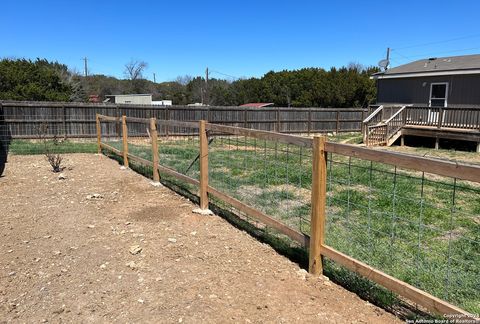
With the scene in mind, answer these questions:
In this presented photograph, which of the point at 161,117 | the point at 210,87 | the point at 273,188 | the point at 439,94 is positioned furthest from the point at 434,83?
the point at 210,87

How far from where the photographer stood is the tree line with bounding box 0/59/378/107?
27312 millimetres

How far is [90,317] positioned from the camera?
9.38 ft

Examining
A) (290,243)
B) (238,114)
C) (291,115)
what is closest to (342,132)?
(291,115)

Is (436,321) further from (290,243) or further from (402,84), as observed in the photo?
(402,84)

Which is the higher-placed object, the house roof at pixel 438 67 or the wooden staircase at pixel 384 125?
the house roof at pixel 438 67

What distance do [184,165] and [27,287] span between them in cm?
509

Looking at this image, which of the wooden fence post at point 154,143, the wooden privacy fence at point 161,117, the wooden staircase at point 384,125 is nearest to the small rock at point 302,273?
the wooden fence post at point 154,143

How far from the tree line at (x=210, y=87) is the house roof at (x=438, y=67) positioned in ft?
69.9

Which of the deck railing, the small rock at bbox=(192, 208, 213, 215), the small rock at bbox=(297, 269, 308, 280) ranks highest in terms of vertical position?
the deck railing

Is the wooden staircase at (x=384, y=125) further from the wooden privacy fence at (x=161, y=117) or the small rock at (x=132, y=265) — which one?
the small rock at (x=132, y=265)

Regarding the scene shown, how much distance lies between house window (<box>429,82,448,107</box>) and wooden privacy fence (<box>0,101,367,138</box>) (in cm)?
520

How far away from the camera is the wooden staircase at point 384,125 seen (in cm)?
1588

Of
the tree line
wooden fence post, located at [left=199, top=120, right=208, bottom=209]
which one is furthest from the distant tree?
wooden fence post, located at [left=199, top=120, right=208, bottom=209]

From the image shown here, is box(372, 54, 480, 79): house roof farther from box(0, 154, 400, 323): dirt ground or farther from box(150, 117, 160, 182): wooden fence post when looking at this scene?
box(0, 154, 400, 323): dirt ground
